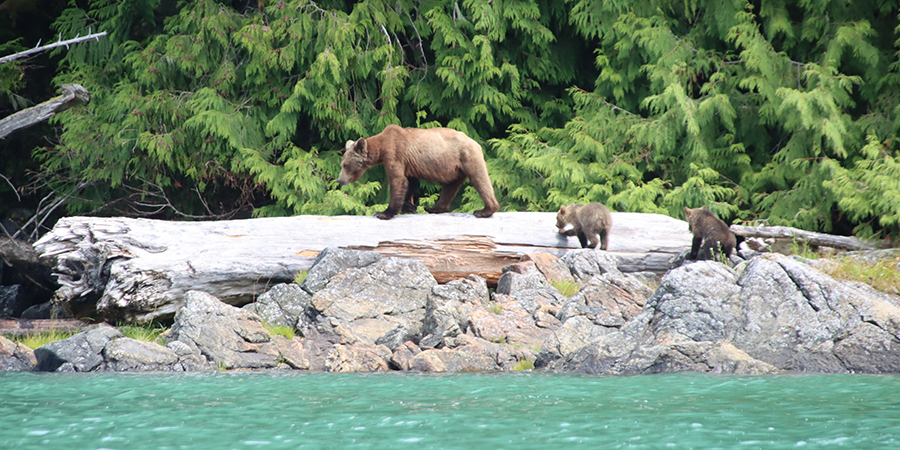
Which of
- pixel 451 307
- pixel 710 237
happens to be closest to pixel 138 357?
pixel 451 307

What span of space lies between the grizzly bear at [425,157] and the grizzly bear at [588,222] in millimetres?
961

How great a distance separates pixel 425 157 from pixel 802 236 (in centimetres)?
536

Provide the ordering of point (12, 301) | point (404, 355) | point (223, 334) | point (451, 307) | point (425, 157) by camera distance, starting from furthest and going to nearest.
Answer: point (12, 301), point (425, 157), point (451, 307), point (223, 334), point (404, 355)

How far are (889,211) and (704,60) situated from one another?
159 inches

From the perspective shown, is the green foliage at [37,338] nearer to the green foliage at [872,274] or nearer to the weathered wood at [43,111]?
the weathered wood at [43,111]

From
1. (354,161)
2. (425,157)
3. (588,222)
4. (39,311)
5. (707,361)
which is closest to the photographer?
(707,361)

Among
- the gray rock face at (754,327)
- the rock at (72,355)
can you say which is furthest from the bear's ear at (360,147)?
the gray rock face at (754,327)

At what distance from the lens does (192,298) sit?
7.15m

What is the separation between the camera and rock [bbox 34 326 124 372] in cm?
634

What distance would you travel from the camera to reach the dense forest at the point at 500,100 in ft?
36.1

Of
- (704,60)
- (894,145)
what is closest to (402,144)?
(704,60)

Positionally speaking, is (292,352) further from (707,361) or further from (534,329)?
(707,361)

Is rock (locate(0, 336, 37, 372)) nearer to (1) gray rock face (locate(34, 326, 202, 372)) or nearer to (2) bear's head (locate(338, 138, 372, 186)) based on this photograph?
(1) gray rock face (locate(34, 326, 202, 372))

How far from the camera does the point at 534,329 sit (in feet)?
23.1
